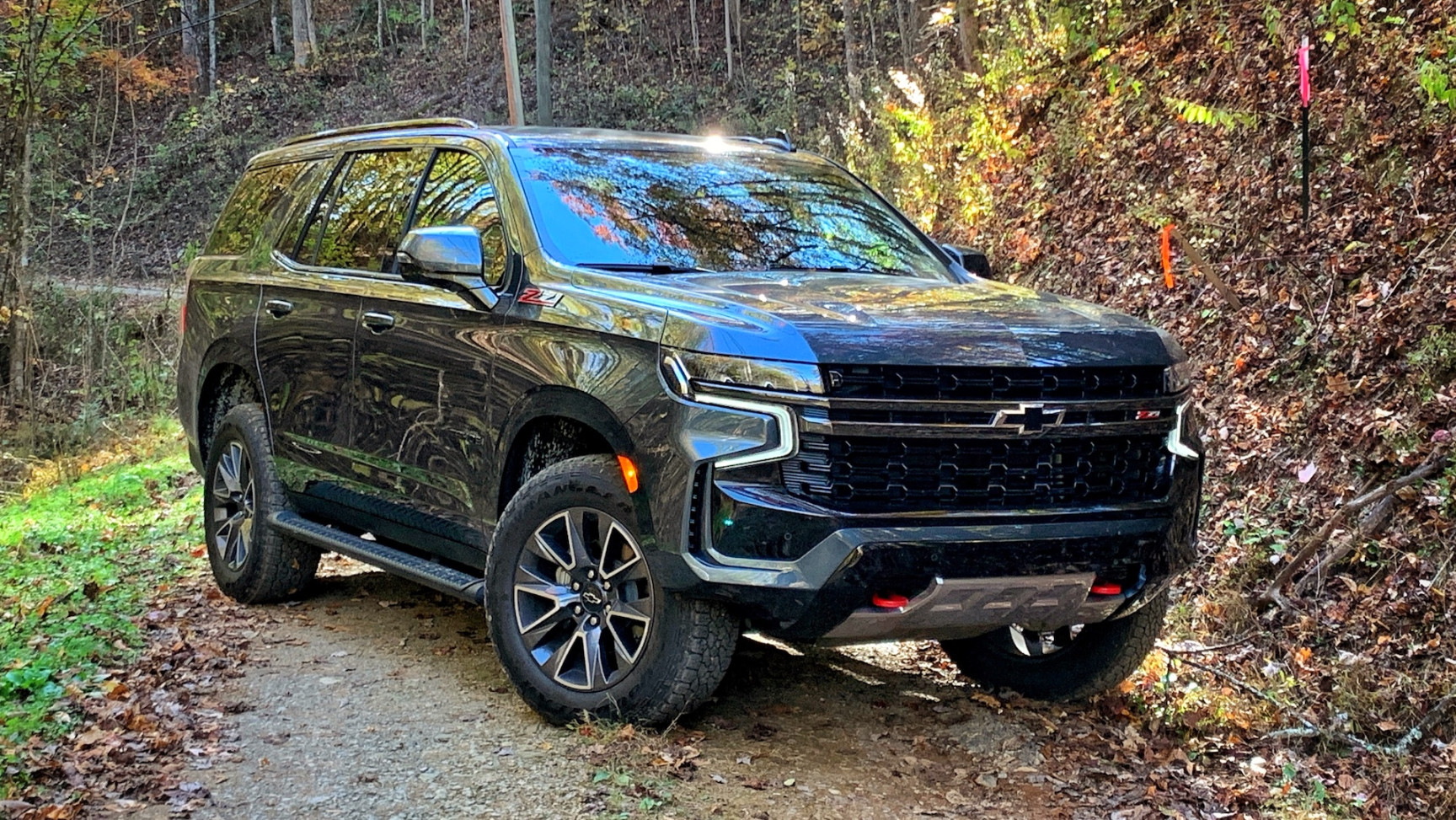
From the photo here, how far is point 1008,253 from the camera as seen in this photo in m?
11.5

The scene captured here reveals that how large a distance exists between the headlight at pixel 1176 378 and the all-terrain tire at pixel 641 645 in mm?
1603

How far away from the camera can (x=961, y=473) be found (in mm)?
4043

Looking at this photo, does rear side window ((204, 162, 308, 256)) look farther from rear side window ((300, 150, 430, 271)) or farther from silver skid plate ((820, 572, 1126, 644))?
silver skid plate ((820, 572, 1126, 644))

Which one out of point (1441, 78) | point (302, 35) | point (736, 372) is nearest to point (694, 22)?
point (302, 35)

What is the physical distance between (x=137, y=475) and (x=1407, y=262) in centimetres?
974

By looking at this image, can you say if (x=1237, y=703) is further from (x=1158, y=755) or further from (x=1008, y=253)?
(x=1008, y=253)

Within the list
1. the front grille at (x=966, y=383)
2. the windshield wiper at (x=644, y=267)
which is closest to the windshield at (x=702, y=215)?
the windshield wiper at (x=644, y=267)

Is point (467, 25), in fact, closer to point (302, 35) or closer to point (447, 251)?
point (302, 35)

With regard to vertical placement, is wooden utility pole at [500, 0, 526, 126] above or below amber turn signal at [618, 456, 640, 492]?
above

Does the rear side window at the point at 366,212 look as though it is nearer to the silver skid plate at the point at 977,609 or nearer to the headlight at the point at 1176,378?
the silver skid plate at the point at 977,609

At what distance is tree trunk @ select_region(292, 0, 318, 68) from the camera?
1661 inches

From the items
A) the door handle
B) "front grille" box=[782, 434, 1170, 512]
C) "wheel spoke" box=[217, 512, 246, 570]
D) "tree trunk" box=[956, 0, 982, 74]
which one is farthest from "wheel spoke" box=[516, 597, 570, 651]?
"tree trunk" box=[956, 0, 982, 74]

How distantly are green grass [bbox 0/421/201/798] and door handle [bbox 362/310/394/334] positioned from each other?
1661 mm

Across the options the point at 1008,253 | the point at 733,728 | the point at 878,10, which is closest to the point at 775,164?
the point at 733,728
